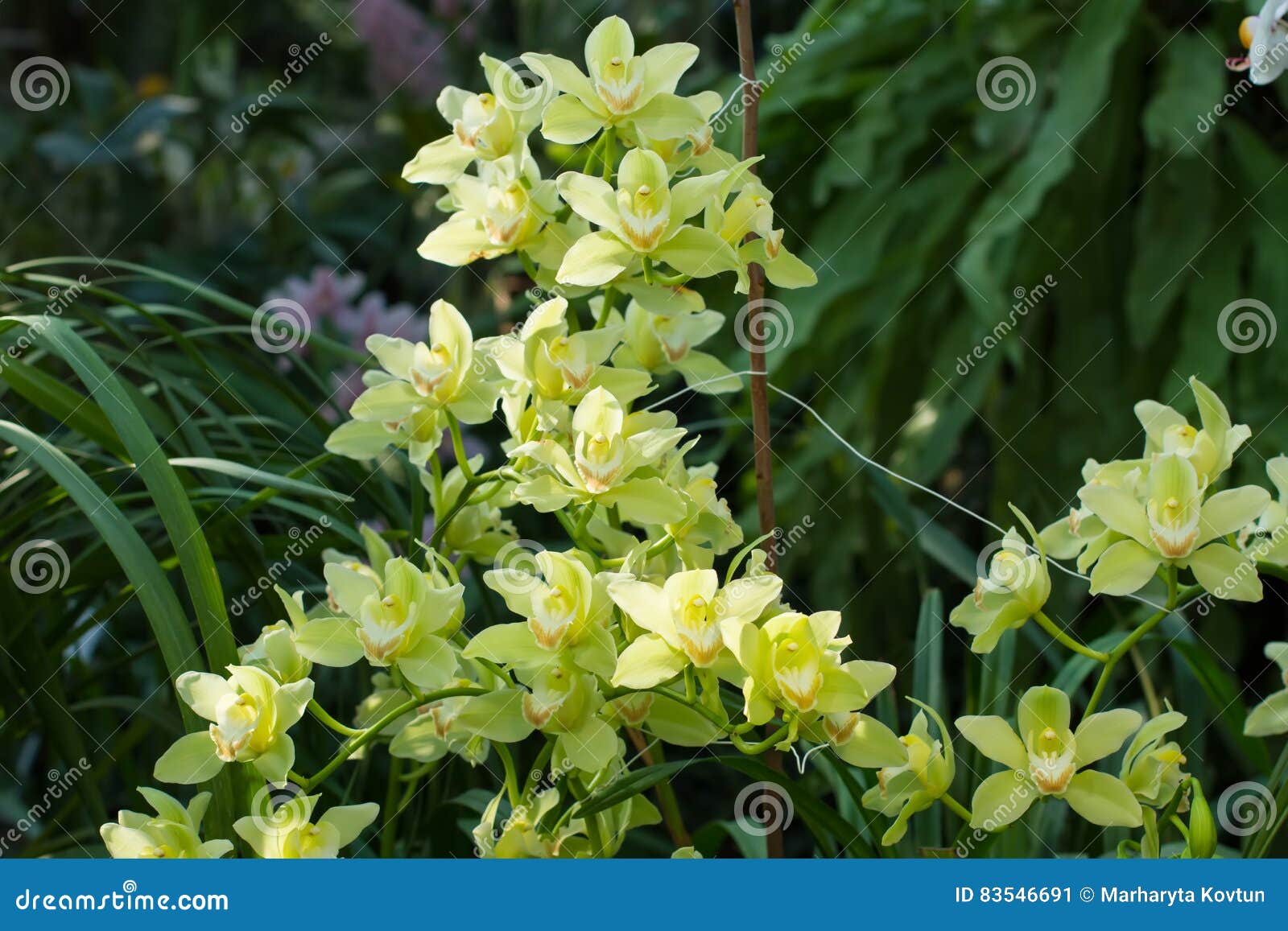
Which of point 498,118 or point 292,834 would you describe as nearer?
point 292,834

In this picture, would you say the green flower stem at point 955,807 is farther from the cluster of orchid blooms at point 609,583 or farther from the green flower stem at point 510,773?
the green flower stem at point 510,773

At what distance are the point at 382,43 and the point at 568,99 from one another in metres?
2.14

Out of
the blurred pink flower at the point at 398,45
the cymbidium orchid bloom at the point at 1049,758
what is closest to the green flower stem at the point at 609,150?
the cymbidium orchid bloom at the point at 1049,758

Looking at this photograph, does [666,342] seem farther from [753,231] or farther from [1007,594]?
[1007,594]

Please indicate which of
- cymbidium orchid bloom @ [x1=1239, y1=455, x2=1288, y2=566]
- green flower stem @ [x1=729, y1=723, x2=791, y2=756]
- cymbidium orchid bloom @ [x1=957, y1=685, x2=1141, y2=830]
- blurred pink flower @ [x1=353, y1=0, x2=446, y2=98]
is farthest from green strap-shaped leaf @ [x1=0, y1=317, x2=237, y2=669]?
blurred pink flower @ [x1=353, y1=0, x2=446, y2=98]

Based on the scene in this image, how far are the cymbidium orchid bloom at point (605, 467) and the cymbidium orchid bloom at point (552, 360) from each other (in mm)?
32

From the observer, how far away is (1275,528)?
0.56m

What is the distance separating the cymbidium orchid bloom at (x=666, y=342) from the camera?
2.16ft

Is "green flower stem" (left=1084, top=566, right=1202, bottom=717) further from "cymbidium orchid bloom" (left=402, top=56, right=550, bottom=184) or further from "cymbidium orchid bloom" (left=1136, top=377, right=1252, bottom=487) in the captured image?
"cymbidium orchid bloom" (left=402, top=56, right=550, bottom=184)

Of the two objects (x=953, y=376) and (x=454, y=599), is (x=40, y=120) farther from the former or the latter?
(x=454, y=599)

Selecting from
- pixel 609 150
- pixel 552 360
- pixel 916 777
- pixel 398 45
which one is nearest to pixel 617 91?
pixel 609 150

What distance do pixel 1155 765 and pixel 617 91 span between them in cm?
40

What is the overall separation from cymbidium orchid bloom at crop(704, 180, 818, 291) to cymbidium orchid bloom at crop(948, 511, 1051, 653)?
0.16 m

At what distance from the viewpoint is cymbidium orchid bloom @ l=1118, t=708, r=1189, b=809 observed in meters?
0.53
